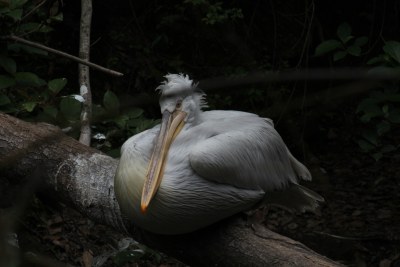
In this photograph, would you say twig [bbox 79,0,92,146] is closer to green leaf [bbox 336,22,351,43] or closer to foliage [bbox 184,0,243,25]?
foliage [bbox 184,0,243,25]

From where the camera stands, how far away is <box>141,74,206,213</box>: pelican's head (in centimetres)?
265

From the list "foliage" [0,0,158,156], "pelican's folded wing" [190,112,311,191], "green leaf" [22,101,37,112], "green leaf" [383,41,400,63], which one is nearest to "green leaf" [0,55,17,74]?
"foliage" [0,0,158,156]

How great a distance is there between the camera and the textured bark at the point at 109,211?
2.66m

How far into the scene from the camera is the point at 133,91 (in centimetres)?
591

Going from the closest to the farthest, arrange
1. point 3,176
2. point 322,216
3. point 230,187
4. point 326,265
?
point 326,265 → point 230,187 → point 3,176 → point 322,216

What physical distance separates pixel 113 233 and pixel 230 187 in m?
2.08

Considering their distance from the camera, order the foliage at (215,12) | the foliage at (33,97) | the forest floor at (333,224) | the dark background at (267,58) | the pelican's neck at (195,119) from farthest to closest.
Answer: the dark background at (267,58), the foliage at (215,12), the forest floor at (333,224), the foliage at (33,97), the pelican's neck at (195,119)

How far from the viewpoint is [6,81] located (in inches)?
149

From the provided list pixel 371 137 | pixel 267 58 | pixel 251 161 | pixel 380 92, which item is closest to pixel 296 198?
pixel 251 161

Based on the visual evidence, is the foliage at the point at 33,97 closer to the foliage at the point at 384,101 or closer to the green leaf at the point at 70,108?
the green leaf at the point at 70,108

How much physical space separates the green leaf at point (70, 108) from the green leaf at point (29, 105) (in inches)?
13.5

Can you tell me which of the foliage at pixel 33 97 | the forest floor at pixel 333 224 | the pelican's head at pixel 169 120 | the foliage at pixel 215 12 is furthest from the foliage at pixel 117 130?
the foliage at pixel 215 12

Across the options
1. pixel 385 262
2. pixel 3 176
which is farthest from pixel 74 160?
pixel 385 262

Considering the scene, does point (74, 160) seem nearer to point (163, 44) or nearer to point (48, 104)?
point (48, 104)
